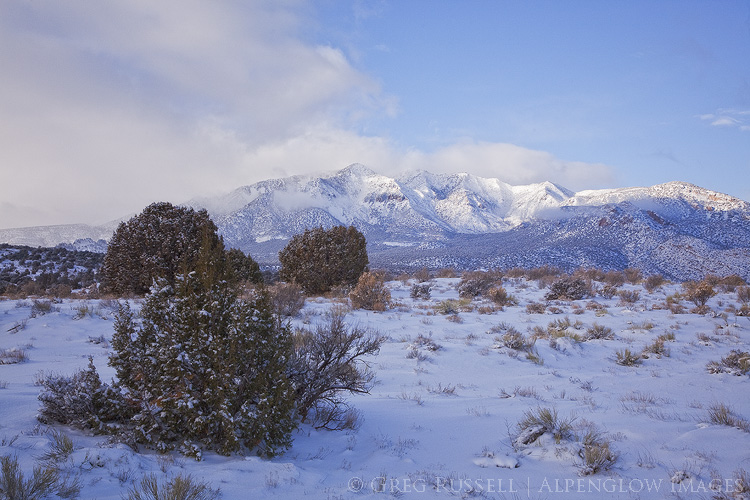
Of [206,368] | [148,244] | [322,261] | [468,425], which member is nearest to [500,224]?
[322,261]

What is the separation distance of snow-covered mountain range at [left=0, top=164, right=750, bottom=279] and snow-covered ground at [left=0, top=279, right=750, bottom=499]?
120ft

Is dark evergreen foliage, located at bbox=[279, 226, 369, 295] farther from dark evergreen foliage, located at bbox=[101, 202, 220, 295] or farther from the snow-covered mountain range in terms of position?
the snow-covered mountain range

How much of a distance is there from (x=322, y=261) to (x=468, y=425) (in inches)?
693

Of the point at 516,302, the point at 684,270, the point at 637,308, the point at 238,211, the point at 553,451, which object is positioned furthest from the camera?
the point at 238,211

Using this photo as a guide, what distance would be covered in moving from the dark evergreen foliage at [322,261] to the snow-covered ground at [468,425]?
37.3ft

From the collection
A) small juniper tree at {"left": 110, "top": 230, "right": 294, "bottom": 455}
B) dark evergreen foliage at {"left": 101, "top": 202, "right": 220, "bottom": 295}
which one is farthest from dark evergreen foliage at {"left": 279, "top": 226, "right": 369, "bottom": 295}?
small juniper tree at {"left": 110, "top": 230, "right": 294, "bottom": 455}

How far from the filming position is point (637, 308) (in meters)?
15.3

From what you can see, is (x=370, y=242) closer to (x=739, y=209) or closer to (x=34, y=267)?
(x=739, y=209)

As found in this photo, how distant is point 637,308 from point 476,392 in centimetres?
1180

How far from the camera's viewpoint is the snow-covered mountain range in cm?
4803

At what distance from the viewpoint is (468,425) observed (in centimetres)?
537

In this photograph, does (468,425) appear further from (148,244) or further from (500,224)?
(500,224)

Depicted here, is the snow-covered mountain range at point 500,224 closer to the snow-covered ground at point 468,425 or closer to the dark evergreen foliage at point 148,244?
the snow-covered ground at point 468,425

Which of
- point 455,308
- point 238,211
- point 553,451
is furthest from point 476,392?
point 238,211
